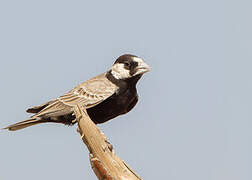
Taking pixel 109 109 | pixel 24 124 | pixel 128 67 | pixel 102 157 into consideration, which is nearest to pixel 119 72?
pixel 128 67

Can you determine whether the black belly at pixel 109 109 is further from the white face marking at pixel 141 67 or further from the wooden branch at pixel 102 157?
the wooden branch at pixel 102 157

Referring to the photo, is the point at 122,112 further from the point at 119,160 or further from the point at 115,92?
the point at 119,160

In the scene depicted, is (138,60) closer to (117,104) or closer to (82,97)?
(117,104)

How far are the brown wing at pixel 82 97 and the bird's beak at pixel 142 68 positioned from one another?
445mm

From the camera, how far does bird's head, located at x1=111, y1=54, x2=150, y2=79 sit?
8.70 metres

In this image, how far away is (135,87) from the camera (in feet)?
29.5

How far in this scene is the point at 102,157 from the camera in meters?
6.87

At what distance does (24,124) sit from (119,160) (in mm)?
2286

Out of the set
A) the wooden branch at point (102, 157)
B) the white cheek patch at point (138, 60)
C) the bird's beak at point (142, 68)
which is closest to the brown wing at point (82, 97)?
the bird's beak at point (142, 68)

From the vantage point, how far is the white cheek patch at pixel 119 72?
8.86m

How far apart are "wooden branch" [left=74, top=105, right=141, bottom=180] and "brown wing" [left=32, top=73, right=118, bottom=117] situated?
1381mm

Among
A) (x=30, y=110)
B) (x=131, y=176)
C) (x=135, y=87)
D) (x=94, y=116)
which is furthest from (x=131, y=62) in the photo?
(x=131, y=176)

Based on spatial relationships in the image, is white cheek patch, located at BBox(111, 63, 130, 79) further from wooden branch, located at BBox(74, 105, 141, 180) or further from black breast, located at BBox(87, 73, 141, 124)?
wooden branch, located at BBox(74, 105, 141, 180)

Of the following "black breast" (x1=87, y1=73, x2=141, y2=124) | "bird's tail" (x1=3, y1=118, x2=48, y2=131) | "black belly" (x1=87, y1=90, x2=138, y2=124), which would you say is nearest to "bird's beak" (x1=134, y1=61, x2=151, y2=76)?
"black breast" (x1=87, y1=73, x2=141, y2=124)
